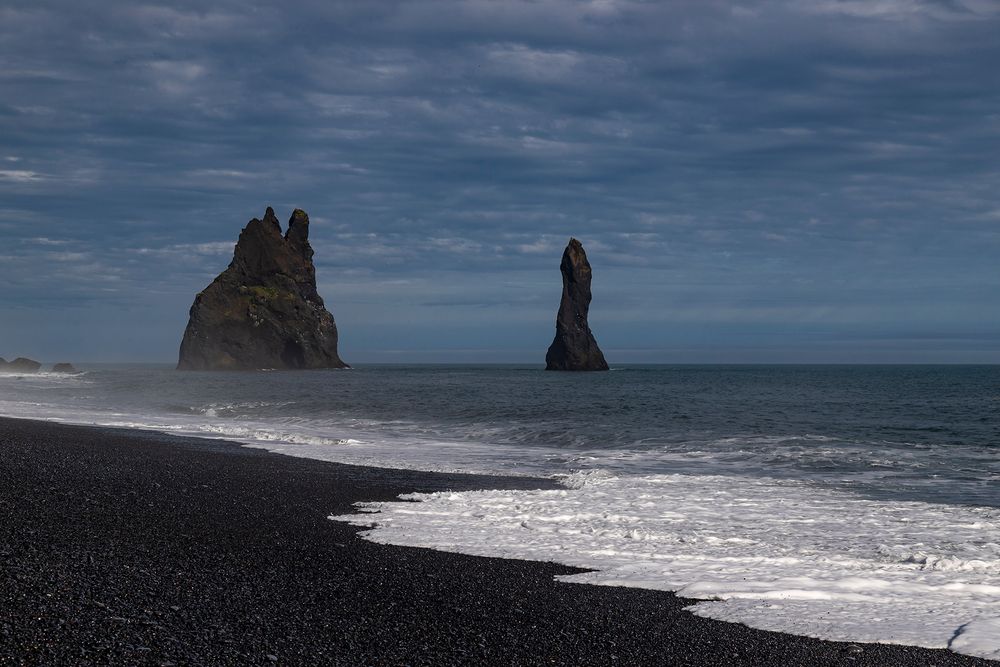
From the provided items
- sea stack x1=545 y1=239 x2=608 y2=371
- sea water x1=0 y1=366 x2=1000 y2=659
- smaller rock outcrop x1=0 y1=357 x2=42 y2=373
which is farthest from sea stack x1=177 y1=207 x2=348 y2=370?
sea water x1=0 y1=366 x2=1000 y2=659

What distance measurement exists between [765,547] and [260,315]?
480 feet

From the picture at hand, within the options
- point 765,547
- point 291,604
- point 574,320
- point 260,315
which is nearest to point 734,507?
point 765,547

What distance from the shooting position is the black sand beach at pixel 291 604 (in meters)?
6.31

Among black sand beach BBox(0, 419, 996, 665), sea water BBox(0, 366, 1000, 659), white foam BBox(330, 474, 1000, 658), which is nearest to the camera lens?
black sand beach BBox(0, 419, 996, 665)

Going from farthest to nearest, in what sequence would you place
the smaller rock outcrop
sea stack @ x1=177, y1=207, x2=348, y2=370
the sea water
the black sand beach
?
sea stack @ x1=177, y1=207, x2=348, y2=370
the smaller rock outcrop
the sea water
the black sand beach

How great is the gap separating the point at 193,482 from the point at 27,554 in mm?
7004

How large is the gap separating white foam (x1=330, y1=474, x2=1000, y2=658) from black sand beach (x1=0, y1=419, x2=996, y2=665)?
60 centimetres

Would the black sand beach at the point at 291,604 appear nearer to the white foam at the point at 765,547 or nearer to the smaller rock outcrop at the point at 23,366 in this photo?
the white foam at the point at 765,547

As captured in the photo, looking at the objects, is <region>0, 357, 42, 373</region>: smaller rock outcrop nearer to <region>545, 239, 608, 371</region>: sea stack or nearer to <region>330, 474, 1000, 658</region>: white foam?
<region>545, 239, 608, 371</region>: sea stack

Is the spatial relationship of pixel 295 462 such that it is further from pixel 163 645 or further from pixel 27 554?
pixel 163 645

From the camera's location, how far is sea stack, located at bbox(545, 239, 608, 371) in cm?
14762

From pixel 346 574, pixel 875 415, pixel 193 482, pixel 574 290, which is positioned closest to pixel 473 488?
pixel 193 482

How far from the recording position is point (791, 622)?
7629 mm

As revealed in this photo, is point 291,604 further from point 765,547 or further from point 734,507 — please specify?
point 734,507
